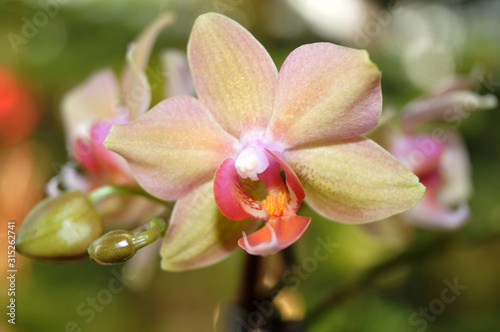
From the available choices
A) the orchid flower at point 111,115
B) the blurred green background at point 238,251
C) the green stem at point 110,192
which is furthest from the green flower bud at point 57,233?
the blurred green background at point 238,251

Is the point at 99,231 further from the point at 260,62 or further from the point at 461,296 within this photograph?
the point at 461,296

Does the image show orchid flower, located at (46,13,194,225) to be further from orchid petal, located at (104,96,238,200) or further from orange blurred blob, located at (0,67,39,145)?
orange blurred blob, located at (0,67,39,145)

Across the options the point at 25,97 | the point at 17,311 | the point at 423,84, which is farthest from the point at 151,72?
the point at 423,84

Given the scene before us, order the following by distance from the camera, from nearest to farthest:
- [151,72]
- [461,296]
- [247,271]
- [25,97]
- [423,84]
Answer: [247,271]
[461,296]
[151,72]
[25,97]
[423,84]

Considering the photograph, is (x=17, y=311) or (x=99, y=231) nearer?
(x=99, y=231)

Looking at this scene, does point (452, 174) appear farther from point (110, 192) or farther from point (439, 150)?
point (110, 192)

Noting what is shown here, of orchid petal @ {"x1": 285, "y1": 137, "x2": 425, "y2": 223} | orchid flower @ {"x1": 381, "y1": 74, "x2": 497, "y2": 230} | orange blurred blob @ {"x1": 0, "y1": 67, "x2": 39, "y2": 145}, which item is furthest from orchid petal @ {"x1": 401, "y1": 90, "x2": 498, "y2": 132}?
orange blurred blob @ {"x1": 0, "y1": 67, "x2": 39, "y2": 145}
